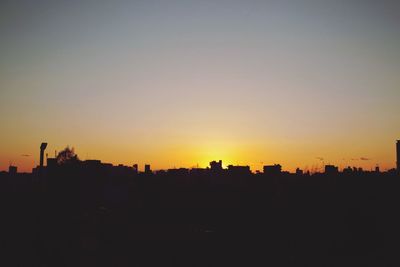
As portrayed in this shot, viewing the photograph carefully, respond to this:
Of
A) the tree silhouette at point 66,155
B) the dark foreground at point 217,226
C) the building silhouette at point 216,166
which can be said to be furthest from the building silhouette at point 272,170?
the tree silhouette at point 66,155

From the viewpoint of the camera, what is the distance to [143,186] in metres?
28.9

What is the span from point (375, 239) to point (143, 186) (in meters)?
17.7

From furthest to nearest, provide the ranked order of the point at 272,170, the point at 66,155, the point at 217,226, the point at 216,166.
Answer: the point at 66,155, the point at 216,166, the point at 272,170, the point at 217,226

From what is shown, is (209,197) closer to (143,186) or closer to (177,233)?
(143,186)

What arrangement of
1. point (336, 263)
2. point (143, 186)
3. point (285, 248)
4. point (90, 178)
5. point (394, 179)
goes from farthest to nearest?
1. point (90, 178)
2. point (143, 186)
3. point (394, 179)
4. point (285, 248)
5. point (336, 263)

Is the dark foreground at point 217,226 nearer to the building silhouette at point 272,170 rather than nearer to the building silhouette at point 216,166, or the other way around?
the building silhouette at point 272,170

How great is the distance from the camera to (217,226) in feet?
62.8

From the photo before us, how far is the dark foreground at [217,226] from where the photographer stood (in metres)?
14.9

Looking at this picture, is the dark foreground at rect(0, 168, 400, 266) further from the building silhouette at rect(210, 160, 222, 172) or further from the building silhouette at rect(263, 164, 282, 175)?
the building silhouette at rect(210, 160, 222, 172)

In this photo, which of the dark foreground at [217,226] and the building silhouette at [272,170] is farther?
the building silhouette at [272,170]

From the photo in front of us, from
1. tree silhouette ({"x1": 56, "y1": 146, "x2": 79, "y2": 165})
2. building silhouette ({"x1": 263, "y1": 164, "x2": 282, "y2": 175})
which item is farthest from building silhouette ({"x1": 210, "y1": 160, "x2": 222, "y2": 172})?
tree silhouette ({"x1": 56, "y1": 146, "x2": 79, "y2": 165})

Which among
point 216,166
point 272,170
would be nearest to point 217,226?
point 272,170

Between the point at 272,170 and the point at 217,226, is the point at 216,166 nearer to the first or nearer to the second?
the point at 272,170

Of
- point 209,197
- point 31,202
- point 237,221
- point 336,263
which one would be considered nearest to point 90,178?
point 31,202
